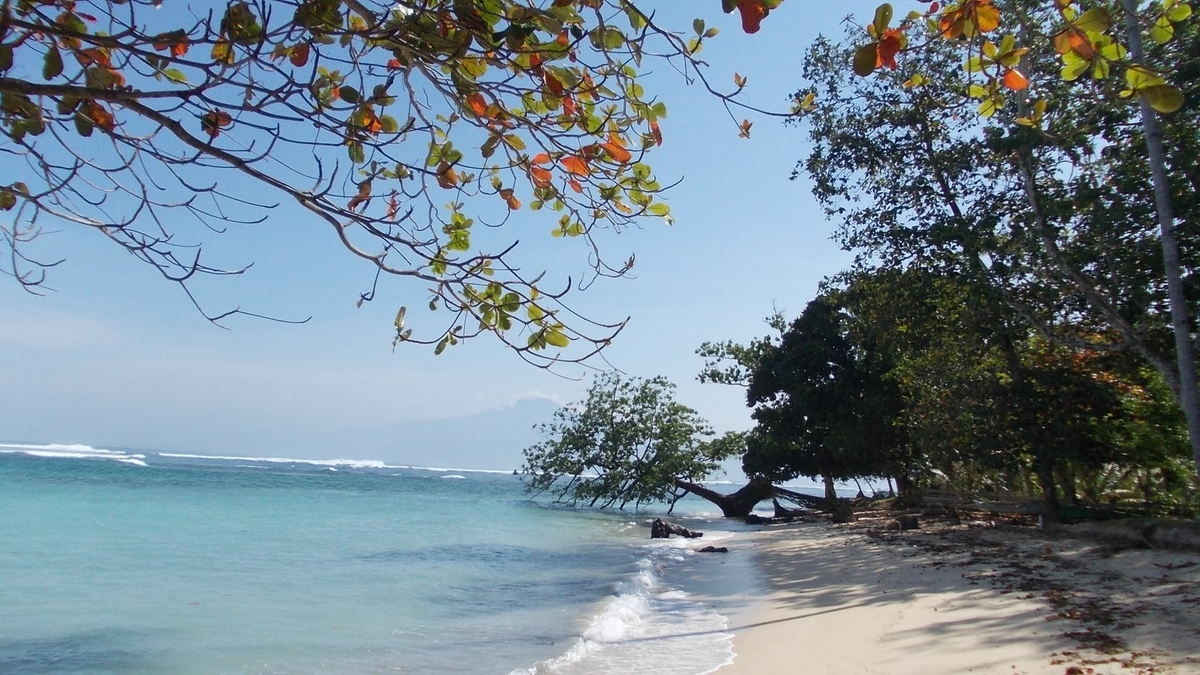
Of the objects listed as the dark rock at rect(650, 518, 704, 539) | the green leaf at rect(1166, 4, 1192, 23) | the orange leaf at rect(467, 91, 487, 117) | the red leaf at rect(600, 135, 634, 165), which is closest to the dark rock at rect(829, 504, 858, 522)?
the dark rock at rect(650, 518, 704, 539)

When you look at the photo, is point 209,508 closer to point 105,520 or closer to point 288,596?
point 105,520

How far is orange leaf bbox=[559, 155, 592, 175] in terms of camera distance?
3.26 meters

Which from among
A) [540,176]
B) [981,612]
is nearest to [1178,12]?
[540,176]

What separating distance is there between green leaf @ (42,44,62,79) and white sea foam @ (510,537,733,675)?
5410mm

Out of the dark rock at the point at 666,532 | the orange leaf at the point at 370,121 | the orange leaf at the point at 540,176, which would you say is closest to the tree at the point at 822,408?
the dark rock at the point at 666,532

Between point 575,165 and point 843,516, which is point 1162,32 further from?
point 843,516

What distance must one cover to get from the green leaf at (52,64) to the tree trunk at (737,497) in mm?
25364

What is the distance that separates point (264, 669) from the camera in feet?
22.4

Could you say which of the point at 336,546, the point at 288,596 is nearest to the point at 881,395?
the point at 336,546

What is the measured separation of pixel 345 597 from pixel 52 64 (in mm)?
8883

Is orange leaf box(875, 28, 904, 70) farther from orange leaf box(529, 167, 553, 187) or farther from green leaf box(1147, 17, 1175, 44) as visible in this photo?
orange leaf box(529, 167, 553, 187)

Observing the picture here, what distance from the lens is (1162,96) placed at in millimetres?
1858

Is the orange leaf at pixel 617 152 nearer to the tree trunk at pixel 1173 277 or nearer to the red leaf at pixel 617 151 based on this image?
the red leaf at pixel 617 151

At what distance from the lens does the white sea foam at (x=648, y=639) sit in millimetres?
6566
